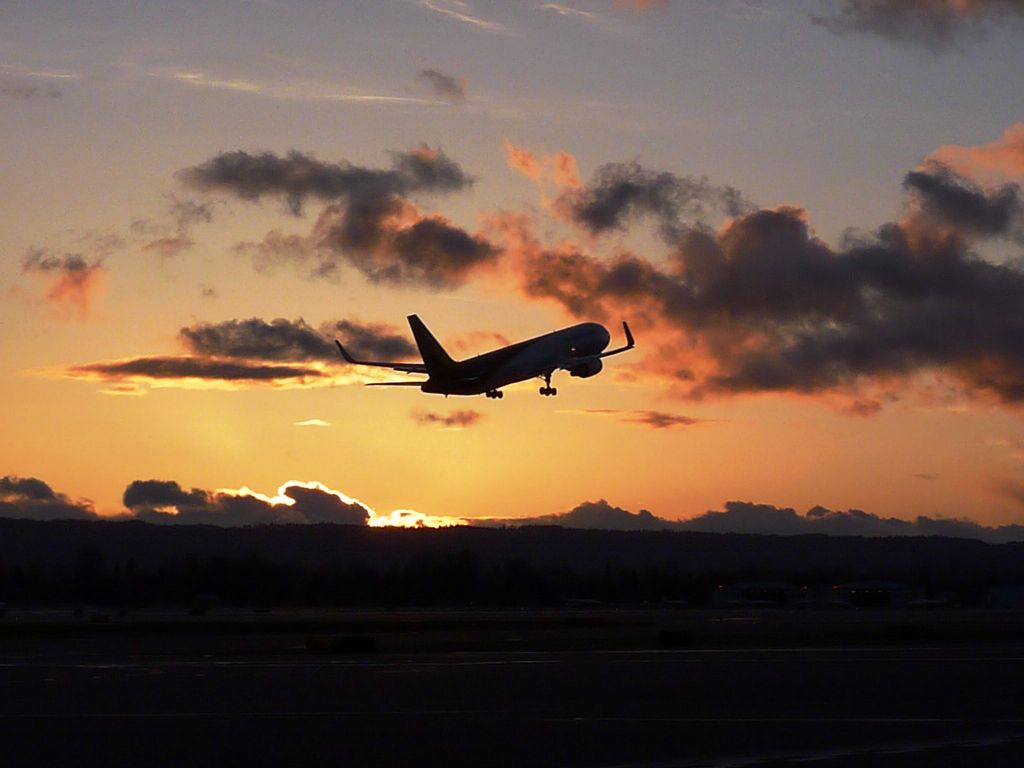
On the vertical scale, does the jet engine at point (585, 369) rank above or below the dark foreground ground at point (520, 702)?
above

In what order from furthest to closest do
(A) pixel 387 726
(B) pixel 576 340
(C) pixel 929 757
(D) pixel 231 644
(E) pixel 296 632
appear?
(B) pixel 576 340
(E) pixel 296 632
(D) pixel 231 644
(A) pixel 387 726
(C) pixel 929 757

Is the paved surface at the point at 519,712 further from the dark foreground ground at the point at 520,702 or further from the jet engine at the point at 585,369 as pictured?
the jet engine at the point at 585,369

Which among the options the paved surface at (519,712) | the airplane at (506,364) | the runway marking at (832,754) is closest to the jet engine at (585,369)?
the airplane at (506,364)

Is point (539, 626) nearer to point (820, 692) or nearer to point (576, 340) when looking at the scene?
point (576, 340)

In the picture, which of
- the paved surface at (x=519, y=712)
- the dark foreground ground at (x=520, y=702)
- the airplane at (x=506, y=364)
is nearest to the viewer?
the paved surface at (x=519, y=712)

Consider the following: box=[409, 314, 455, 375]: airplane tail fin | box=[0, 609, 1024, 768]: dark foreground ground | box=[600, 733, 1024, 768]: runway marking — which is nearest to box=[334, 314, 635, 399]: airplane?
box=[409, 314, 455, 375]: airplane tail fin

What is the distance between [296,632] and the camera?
104750mm

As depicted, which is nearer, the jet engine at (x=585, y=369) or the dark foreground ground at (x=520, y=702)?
the dark foreground ground at (x=520, y=702)

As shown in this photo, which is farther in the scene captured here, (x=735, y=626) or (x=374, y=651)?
(x=735, y=626)

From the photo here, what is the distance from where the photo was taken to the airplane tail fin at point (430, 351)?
112 metres

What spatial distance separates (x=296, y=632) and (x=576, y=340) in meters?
29.2

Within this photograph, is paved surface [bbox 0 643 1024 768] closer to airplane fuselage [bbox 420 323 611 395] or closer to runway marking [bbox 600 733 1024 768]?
runway marking [bbox 600 733 1024 768]

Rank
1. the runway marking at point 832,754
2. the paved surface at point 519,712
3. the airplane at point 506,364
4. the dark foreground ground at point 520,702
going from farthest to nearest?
the airplane at point 506,364
the dark foreground ground at point 520,702
the paved surface at point 519,712
the runway marking at point 832,754

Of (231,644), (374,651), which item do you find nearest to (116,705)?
(374,651)
